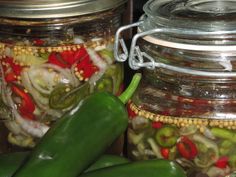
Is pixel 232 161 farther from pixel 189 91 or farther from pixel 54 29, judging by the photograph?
pixel 54 29

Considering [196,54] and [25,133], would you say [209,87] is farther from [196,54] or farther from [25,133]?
[25,133]

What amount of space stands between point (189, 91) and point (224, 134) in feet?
0.22

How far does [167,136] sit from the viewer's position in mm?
673

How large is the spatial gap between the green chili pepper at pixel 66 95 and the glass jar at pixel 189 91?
8 cm

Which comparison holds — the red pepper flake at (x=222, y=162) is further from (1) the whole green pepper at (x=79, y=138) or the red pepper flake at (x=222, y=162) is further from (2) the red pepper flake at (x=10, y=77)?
(2) the red pepper flake at (x=10, y=77)

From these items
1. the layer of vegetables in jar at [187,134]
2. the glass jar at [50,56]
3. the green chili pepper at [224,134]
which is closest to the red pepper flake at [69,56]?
the glass jar at [50,56]

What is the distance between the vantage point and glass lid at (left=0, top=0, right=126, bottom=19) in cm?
72

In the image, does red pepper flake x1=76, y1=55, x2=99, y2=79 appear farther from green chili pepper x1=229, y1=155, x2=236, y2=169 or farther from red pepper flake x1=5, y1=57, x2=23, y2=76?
green chili pepper x1=229, y1=155, x2=236, y2=169

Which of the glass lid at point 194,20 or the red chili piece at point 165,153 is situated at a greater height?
the glass lid at point 194,20

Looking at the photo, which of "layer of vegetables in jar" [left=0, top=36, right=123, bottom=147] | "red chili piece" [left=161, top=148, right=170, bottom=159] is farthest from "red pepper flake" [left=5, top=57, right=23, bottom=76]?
"red chili piece" [left=161, top=148, right=170, bottom=159]

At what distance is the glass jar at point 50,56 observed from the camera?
2.41 ft

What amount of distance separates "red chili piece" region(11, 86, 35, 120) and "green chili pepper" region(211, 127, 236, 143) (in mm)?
257

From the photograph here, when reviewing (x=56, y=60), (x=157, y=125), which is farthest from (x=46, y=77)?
(x=157, y=125)

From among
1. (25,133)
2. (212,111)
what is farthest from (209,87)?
(25,133)
